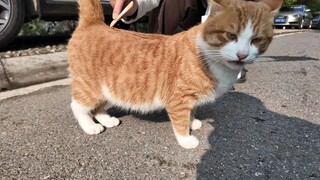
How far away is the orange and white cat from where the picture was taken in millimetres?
1930

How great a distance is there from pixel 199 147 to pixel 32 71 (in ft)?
7.37

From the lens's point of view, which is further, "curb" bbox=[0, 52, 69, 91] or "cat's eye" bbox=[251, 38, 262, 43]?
"curb" bbox=[0, 52, 69, 91]

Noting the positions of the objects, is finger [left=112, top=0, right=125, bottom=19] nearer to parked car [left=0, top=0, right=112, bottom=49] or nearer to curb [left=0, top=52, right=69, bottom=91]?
curb [left=0, top=52, right=69, bottom=91]

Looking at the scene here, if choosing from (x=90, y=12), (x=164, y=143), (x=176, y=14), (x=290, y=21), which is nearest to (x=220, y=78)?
(x=164, y=143)

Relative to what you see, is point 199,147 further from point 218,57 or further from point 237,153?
point 218,57

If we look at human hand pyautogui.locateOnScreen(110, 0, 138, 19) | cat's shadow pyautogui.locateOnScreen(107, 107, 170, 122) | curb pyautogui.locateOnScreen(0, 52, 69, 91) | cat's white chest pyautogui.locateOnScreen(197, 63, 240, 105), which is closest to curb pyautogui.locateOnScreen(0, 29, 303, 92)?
curb pyautogui.locateOnScreen(0, 52, 69, 91)

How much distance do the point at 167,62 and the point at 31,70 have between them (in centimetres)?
197

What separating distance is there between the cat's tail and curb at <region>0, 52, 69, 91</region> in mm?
1330

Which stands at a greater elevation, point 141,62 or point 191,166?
point 141,62

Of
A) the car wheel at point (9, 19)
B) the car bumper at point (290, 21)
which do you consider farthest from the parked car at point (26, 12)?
the car bumper at point (290, 21)

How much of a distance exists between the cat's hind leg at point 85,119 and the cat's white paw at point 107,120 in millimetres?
78

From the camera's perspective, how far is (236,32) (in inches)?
74.1

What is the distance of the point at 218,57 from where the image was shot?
1974 millimetres

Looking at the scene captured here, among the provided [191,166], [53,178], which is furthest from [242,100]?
[53,178]
